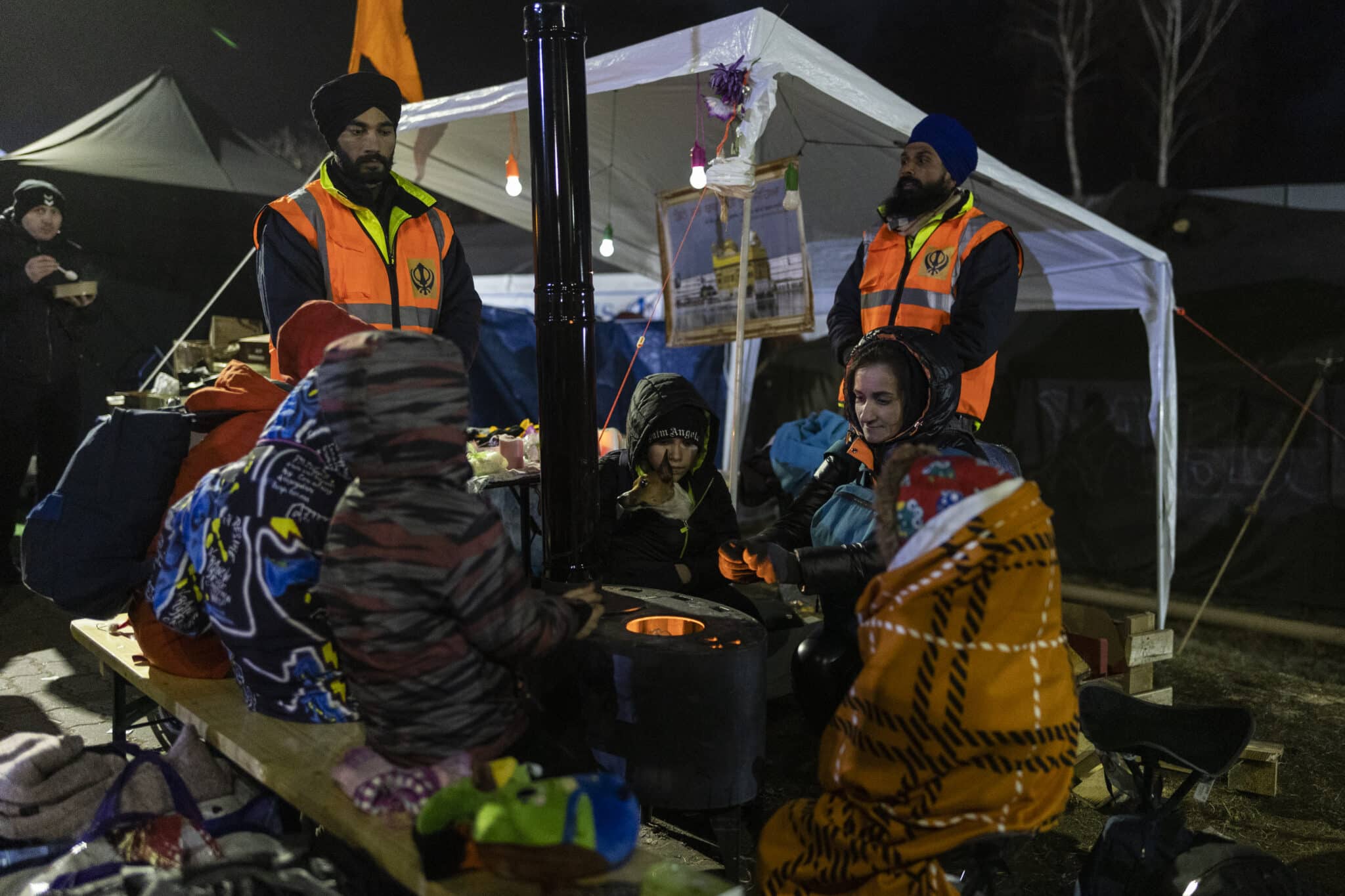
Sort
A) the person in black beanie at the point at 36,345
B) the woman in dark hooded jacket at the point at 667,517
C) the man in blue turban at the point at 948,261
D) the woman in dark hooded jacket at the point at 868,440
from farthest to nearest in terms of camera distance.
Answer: the person in black beanie at the point at 36,345, the woman in dark hooded jacket at the point at 667,517, the man in blue turban at the point at 948,261, the woman in dark hooded jacket at the point at 868,440

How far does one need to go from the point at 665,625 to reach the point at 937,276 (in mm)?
2000

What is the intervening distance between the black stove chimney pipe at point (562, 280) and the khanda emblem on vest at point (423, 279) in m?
0.72

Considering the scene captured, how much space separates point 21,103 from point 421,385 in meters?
13.5

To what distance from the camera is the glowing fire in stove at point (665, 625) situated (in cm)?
254

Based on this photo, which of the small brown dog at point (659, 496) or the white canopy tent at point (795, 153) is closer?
the small brown dog at point (659, 496)

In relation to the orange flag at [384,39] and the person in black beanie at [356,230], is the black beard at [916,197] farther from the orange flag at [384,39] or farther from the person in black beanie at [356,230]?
the orange flag at [384,39]

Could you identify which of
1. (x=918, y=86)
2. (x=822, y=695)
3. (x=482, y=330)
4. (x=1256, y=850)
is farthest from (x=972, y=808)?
(x=918, y=86)

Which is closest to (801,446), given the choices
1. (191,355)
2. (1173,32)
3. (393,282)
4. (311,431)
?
(393,282)

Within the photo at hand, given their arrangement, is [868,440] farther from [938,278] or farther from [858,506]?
[938,278]

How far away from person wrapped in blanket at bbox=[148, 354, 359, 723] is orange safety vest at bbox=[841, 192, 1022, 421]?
7.77 ft

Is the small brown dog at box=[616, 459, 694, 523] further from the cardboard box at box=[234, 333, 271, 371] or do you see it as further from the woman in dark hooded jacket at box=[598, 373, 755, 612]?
the cardboard box at box=[234, 333, 271, 371]

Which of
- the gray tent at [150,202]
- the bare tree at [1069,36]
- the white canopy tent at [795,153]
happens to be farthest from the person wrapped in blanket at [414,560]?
the bare tree at [1069,36]

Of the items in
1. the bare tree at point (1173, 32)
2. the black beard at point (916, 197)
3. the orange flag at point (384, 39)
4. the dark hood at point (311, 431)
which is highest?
the bare tree at point (1173, 32)

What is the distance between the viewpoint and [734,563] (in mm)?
2898
